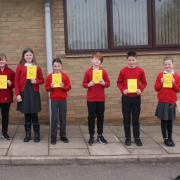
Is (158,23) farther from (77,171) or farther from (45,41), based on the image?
(77,171)

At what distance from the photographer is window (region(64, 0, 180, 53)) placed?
400 inches

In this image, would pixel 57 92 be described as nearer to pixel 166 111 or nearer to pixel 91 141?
pixel 91 141

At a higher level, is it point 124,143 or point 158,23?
point 158,23

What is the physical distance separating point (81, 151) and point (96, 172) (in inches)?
36.5

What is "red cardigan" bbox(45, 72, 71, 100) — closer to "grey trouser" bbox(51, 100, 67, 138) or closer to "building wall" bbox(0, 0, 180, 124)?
"grey trouser" bbox(51, 100, 67, 138)

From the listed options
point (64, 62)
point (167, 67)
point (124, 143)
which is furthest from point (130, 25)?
point (124, 143)

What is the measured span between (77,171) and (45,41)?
4006 millimetres

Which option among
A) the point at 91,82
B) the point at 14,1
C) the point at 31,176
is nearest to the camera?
the point at 31,176

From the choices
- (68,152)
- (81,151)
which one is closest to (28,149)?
(68,152)

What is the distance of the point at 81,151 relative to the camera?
7648 millimetres

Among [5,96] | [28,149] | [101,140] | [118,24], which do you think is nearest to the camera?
[28,149]

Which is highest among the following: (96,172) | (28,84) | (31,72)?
(31,72)

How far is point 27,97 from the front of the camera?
8227mm

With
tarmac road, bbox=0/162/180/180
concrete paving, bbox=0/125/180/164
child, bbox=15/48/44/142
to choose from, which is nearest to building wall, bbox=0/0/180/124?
concrete paving, bbox=0/125/180/164
